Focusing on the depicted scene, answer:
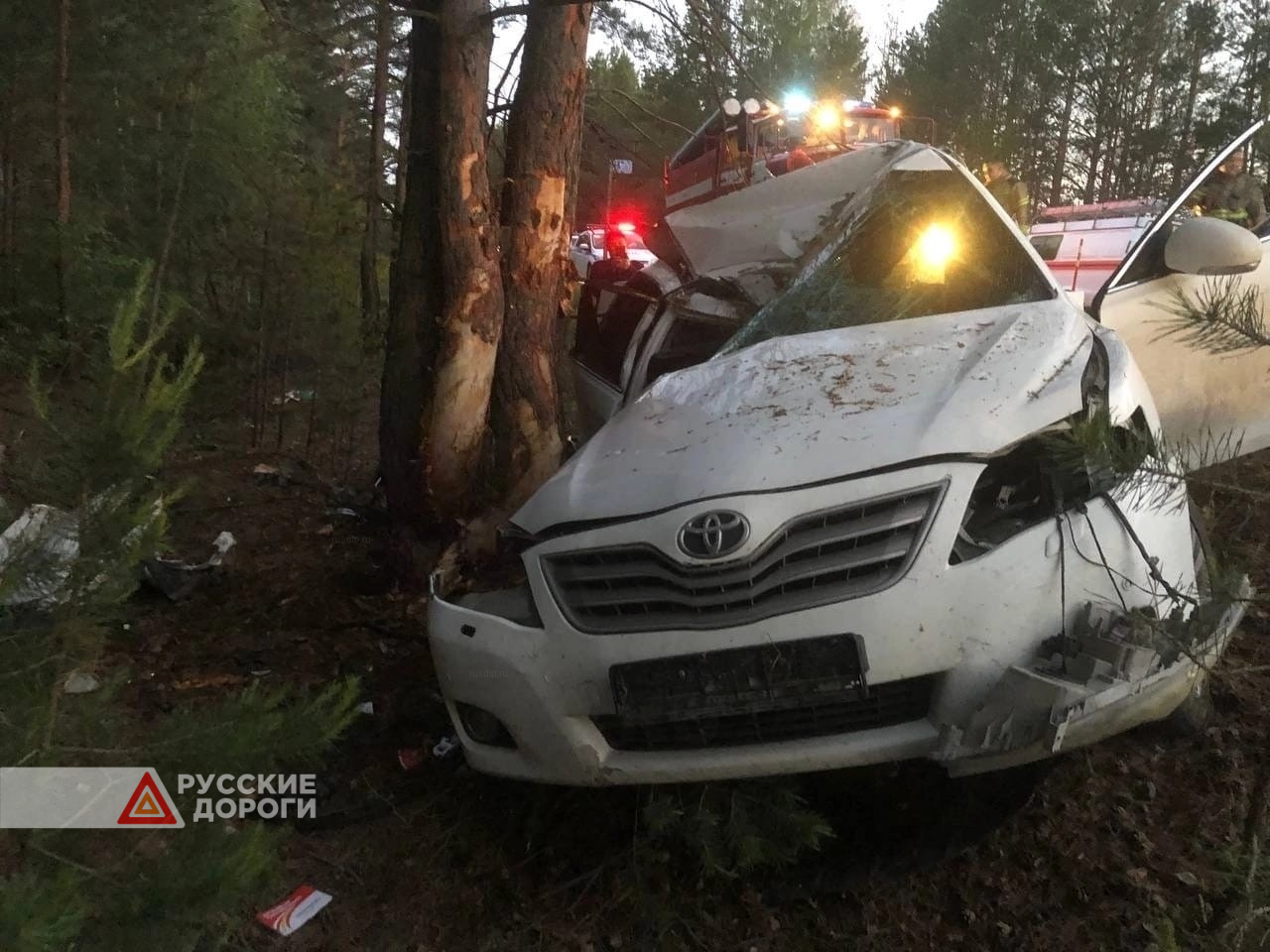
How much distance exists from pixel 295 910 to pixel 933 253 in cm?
311

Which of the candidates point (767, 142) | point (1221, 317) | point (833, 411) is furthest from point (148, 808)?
point (767, 142)

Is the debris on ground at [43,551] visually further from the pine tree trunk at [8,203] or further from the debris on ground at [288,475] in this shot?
the pine tree trunk at [8,203]

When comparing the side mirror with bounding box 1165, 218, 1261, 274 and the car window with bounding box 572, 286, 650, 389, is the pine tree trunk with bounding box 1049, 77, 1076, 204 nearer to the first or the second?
the car window with bounding box 572, 286, 650, 389

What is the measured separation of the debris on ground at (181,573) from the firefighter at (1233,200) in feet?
16.9

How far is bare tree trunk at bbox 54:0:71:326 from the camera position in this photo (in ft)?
30.7

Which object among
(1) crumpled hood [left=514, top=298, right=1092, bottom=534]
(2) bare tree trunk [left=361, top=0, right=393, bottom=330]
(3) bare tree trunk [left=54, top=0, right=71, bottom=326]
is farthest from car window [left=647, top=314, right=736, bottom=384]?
(3) bare tree trunk [left=54, top=0, right=71, bottom=326]

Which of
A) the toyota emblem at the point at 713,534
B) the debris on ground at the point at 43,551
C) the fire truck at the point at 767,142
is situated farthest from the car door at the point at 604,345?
the debris on ground at the point at 43,551

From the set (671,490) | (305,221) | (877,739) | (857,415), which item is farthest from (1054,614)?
(305,221)

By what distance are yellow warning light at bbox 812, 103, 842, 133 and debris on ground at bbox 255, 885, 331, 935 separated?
7634mm

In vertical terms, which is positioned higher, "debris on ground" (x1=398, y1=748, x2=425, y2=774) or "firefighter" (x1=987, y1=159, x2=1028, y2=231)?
"firefighter" (x1=987, y1=159, x2=1028, y2=231)

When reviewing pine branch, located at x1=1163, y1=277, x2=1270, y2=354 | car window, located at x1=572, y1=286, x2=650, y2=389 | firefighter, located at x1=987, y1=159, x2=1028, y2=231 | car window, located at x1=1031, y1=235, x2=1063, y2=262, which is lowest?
car window, located at x1=572, y1=286, x2=650, y2=389

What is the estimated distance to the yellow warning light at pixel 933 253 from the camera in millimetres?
3521

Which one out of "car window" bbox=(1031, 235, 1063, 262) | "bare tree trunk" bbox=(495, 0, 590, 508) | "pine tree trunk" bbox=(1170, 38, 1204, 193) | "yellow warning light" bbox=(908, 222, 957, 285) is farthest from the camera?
"pine tree trunk" bbox=(1170, 38, 1204, 193)

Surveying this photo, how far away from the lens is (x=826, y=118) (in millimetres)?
8586
